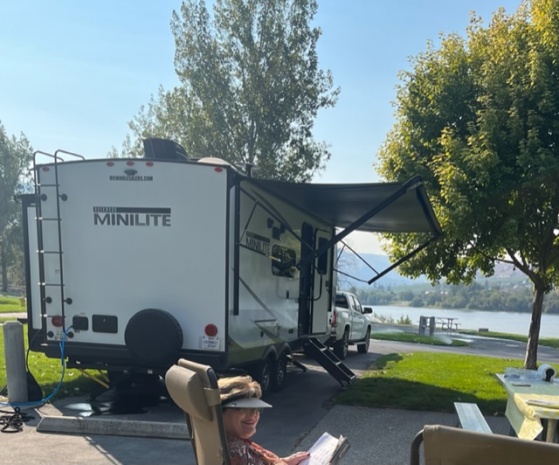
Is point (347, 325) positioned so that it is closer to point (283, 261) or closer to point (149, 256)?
point (283, 261)

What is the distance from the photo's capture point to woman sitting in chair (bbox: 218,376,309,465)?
10.2ft

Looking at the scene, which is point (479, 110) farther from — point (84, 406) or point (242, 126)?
point (242, 126)

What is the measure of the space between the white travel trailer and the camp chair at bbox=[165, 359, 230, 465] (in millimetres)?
3909

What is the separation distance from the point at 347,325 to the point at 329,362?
502 centimetres

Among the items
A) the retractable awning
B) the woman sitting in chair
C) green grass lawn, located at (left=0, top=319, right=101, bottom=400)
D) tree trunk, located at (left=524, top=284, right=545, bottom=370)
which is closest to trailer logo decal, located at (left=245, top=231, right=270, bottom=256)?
the retractable awning

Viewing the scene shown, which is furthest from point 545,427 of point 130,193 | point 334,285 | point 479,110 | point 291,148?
point 291,148

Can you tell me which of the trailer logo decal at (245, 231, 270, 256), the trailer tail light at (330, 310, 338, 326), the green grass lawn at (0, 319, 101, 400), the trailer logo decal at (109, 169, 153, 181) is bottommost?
the green grass lawn at (0, 319, 101, 400)

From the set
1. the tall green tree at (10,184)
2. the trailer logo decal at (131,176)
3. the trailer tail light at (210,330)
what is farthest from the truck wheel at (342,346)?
the tall green tree at (10,184)

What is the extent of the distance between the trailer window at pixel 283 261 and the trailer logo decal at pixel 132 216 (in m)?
2.21

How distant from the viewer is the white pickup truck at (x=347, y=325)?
1409 centimetres

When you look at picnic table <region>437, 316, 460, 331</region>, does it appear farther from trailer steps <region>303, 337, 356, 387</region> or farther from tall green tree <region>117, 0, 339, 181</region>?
trailer steps <region>303, 337, 356, 387</region>

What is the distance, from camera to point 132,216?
23.7 ft

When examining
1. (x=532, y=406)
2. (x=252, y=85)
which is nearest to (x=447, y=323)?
(x=252, y=85)

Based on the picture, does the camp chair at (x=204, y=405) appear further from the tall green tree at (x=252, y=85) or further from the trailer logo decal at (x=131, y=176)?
the tall green tree at (x=252, y=85)
